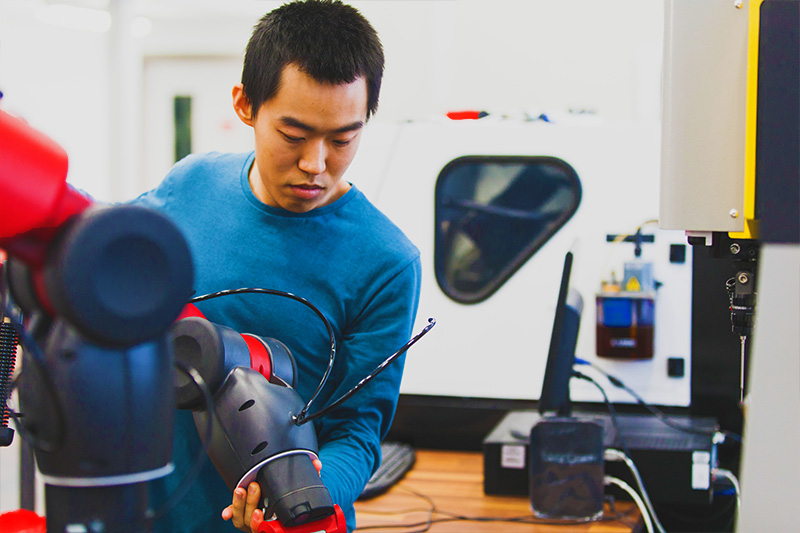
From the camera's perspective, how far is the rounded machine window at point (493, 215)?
1812mm

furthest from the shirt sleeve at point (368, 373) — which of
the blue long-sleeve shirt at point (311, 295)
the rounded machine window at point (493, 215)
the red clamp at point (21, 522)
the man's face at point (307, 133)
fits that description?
the rounded machine window at point (493, 215)

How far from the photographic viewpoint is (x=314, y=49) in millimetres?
986

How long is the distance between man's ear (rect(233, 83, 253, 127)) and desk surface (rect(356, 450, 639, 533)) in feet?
2.52

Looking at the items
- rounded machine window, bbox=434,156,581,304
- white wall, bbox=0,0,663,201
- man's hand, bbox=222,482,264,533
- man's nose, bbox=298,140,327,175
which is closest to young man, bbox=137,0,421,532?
man's nose, bbox=298,140,327,175

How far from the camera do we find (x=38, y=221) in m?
0.45

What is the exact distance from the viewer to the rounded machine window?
181 cm

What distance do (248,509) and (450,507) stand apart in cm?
87

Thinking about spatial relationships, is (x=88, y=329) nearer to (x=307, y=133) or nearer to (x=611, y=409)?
(x=307, y=133)

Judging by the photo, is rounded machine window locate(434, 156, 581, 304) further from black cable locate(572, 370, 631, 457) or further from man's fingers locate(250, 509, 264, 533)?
man's fingers locate(250, 509, 264, 533)

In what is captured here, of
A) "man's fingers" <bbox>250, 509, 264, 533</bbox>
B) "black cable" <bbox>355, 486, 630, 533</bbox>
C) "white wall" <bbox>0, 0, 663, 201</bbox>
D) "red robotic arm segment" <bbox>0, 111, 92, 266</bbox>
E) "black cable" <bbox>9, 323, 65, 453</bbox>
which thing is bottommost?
"black cable" <bbox>355, 486, 630, 533</bbox>

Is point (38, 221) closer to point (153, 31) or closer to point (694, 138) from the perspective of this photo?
point (694, 138)

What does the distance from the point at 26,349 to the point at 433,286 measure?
143 cm

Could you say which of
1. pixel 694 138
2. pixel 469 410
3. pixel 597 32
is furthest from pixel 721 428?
pixel 597 32

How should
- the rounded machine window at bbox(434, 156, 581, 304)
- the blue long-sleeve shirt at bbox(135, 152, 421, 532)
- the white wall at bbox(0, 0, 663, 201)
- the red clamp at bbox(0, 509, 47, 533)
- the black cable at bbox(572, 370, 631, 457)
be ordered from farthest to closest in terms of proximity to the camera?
the white wall at bbox(0, 0, 663, 201), the rounded machine window at bbox(434, 156, 581, 304), the black cable at bbox(572, 370, 631, 457), the blue long-sleeve shirt at bbox(135, 152, 421, 532), the red clamp at bbox(0, 509, 47, 533)
